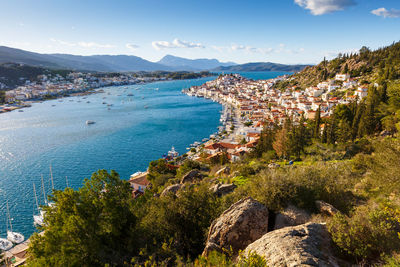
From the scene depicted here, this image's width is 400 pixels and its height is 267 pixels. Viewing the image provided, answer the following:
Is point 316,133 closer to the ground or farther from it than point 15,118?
farther from it

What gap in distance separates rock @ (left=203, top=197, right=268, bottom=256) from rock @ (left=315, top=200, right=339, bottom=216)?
2.03 metres

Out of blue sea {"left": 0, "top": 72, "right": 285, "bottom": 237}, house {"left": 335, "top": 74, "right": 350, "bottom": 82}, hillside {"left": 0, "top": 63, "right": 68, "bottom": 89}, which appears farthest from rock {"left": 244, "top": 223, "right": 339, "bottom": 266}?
hillside {"left": 0, "top": 63, "right": 68, "bottom": 89}

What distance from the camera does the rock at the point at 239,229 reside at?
6519mm

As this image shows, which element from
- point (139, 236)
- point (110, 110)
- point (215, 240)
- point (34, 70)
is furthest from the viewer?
point (34, 70)

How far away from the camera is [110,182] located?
Answer: 9094 mm

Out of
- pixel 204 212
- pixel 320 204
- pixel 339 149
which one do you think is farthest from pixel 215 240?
pixel 339 149

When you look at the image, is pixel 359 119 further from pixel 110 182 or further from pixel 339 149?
pixel 110 182

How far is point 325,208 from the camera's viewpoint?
730 cm

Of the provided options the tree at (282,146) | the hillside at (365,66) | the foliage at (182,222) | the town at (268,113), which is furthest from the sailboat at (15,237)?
the hillside at (365,66)

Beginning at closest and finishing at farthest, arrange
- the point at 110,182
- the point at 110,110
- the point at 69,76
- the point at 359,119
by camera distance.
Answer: the point at 110,182
the point at 359,119
the point at 110,110
the point at 69,76

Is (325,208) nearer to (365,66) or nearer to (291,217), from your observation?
(291,217)

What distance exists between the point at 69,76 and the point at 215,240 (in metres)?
206

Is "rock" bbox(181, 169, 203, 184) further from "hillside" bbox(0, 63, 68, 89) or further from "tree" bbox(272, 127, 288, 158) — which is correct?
"hillside" bbox(0, 63, 68, 89)

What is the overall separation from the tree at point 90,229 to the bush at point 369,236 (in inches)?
244
